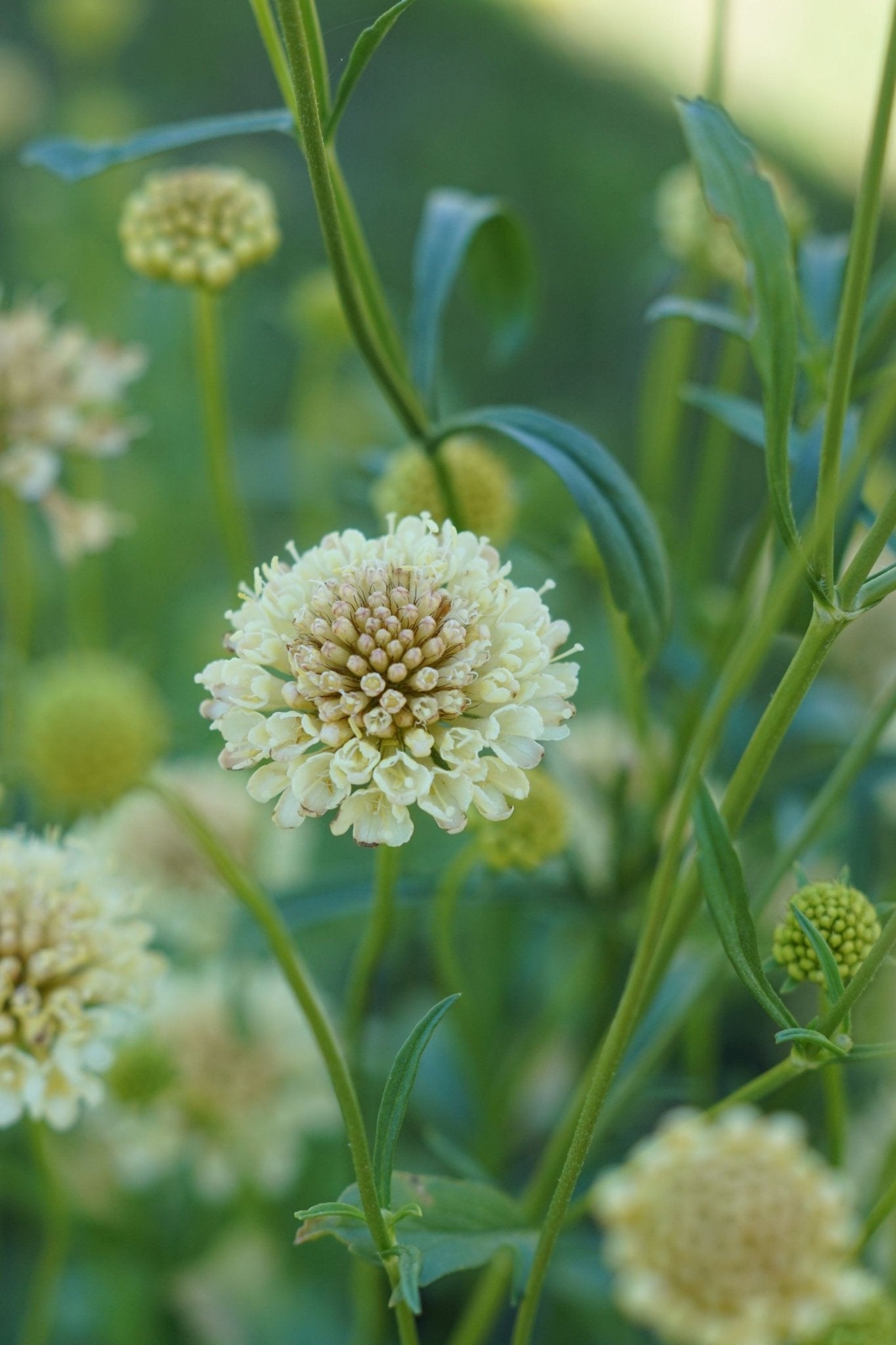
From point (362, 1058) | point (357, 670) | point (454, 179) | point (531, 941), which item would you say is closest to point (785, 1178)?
point (357, 670)

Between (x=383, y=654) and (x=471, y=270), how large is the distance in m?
0.29

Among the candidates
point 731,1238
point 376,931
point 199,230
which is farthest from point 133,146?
point 731,1238

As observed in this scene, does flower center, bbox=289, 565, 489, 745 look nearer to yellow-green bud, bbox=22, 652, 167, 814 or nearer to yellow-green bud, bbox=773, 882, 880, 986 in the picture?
yellow-green bud, bbox=773, 882, 880, 986

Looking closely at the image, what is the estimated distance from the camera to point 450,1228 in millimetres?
403

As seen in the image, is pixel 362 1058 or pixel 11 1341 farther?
pixel 11 1341

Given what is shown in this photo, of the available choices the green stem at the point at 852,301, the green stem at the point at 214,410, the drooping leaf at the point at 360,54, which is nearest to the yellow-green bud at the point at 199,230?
the green stem at the point at 214,410

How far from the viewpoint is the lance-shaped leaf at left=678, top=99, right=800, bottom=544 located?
361mm

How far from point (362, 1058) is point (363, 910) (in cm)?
9

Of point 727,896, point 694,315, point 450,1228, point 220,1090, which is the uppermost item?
point 694,315

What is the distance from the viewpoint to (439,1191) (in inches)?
15.8

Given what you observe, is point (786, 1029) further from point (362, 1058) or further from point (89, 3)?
point (89, 3)

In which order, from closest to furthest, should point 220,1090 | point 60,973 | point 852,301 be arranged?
point 852,301
point 60,973
point 220,1090

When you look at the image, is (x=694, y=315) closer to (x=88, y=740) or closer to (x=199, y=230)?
(x=199, y=230)

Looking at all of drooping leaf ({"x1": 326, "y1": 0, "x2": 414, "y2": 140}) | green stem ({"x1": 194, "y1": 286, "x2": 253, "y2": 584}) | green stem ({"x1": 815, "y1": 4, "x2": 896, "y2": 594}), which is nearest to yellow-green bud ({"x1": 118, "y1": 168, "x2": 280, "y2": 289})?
green stem ({"x1": 194, "y1": 286, "x2": 253, "y2": 584})
